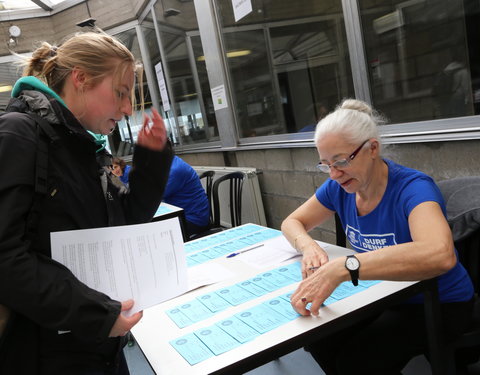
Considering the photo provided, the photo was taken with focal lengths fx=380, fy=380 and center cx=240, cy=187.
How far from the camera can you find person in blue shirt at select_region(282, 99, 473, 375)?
1.07 meters

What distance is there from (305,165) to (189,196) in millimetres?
928

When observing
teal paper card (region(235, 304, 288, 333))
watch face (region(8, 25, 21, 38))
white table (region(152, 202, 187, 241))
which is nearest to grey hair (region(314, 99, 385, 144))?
teal paper card (region(235, 304, 288, 333))

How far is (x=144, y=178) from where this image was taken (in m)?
1.12

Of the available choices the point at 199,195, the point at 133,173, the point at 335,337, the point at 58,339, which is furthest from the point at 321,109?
the point at 58,339

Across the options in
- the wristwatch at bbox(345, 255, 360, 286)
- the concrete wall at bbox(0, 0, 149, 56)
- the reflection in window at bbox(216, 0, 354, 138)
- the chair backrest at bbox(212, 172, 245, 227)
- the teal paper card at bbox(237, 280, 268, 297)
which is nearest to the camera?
the wristwatch at bbox(345, 255, 360, 286)

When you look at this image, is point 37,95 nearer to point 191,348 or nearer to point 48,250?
point 48,250

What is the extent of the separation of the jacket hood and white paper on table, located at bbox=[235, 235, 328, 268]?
88 centimetres

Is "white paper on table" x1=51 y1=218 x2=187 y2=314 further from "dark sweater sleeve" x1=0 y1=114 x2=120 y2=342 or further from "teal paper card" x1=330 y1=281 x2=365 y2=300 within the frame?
"teal paper card" x1=330 y1=281 x2=365 y2=300

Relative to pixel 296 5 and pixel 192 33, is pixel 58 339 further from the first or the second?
pixel 192 33

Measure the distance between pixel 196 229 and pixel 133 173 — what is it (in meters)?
1.88

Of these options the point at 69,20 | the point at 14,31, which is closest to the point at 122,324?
the point at 69,20

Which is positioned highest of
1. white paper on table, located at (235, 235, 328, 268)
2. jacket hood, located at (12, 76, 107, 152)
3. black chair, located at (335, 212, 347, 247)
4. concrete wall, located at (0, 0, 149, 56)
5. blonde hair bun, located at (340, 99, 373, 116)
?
concrete wall, located at (0, 0, 149, 56)

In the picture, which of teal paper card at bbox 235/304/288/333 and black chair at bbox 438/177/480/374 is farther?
black chair at bbox 438/177/480/374

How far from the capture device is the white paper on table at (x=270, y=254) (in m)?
1.43
